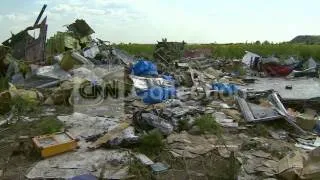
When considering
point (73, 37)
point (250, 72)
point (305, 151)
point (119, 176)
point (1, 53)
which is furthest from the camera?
point (250, 72)

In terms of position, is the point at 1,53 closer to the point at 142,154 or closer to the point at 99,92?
the point at 99,92

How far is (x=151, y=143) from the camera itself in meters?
5.46

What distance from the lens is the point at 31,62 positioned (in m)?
12.6

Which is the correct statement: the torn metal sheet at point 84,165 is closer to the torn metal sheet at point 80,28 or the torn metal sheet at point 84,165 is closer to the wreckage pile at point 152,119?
the wreckage pile at point 152,119

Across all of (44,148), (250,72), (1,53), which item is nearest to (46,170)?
(44,148)

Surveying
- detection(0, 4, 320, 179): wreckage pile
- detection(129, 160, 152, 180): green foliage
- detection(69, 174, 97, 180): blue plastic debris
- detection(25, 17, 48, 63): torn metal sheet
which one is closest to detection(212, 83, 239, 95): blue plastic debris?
detection(0, 4, 320, 179): wreckage pile

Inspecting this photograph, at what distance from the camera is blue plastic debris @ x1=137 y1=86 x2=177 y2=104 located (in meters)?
8.67

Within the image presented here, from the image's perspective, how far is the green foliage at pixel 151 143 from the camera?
17.7 feet

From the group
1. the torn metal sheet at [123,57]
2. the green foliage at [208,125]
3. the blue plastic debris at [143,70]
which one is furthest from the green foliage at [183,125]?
the torn metal sheet at [123,57]

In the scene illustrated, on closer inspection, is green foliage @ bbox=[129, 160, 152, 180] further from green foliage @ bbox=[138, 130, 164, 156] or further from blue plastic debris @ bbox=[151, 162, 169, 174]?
green foliage @ bbox=[138, 130, 164, 156]

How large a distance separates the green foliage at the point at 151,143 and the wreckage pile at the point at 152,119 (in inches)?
0.5

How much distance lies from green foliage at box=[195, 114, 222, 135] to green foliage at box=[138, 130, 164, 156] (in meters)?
1.04

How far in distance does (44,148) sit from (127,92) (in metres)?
4.20

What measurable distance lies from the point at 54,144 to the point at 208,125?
2436 millimetres
